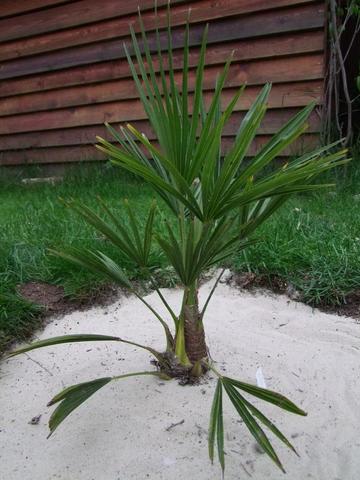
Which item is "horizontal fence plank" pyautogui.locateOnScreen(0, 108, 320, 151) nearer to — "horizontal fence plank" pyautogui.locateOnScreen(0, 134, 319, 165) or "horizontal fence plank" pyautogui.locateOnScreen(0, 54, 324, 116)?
"horizontal fence plank" pyautogui.locateOnScreen(0, 134, 319, 165)

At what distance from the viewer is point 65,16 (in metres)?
5.35

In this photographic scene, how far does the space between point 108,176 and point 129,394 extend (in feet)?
12.1

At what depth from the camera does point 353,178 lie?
383 cm

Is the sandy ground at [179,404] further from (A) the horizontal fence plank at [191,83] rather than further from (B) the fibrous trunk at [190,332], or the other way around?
(A) the horizontal fence plank at [191,83]

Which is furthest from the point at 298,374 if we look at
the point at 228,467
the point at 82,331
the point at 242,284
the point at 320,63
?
the point at 320,63

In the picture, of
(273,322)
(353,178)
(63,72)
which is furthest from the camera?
(63,72)

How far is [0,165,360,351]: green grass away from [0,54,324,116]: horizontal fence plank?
1.17m

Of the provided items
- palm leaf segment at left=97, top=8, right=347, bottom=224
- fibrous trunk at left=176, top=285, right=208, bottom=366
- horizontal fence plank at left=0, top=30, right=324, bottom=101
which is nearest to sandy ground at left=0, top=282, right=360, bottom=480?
fibrous trunk at left=176, top=285, right=208, bottom=366

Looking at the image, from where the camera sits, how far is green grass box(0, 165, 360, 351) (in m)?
2.24

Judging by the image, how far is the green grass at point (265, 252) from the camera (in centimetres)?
224

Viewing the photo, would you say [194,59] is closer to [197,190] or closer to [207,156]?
[197,190]

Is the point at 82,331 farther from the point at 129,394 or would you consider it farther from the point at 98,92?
the point at 98,92

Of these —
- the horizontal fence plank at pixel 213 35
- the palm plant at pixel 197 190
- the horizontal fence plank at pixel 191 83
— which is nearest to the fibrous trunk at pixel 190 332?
the palm plant at pixel 197 190

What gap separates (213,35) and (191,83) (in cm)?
46
